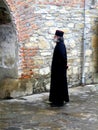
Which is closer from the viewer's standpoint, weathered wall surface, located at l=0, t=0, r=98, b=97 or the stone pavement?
the stone pavement

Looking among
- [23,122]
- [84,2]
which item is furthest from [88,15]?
[23,122]

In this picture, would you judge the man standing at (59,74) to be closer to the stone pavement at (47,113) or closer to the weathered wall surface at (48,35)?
the stone pavement at (47,113)

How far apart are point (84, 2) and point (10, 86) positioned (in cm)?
306

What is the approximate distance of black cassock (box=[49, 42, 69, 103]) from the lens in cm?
887

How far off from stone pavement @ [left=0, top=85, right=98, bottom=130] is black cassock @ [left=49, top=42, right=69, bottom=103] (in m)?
0.24

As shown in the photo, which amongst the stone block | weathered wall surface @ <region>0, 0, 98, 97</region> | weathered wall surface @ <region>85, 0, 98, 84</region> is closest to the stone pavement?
the stone block

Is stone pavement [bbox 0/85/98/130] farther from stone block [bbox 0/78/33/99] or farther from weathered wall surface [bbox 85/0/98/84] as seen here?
weathered wall surface [bbox 85/0/98/84]

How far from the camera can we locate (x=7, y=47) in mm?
10156

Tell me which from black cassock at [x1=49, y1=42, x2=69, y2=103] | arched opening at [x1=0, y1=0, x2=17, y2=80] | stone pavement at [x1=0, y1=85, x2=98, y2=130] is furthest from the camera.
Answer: arched opening at [x1=0, y1=0, x2=17, y2=80]

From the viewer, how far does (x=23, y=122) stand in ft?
23.9

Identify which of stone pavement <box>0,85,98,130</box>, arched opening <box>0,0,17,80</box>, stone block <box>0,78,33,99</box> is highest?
arched opening <box>0,0,17,80</box>

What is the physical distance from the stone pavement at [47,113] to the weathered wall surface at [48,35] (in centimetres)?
68

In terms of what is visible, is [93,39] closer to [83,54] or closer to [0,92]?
[83,54]

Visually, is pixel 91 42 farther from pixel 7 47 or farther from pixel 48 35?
pixel 7 47
